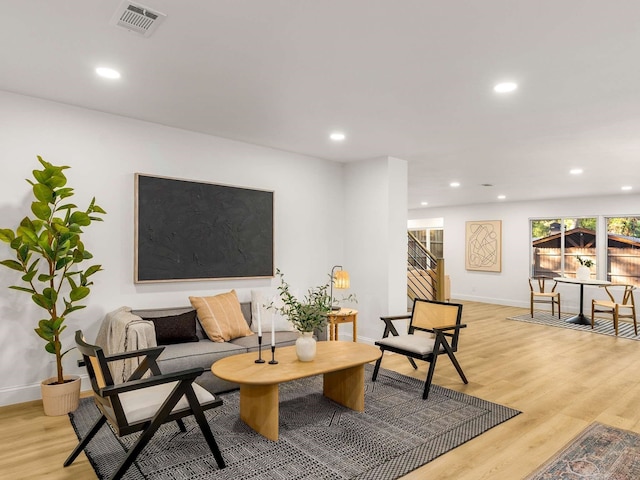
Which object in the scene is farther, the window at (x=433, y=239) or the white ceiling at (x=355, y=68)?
the window at (x=433, y=239)

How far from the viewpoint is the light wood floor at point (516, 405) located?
2.53 m

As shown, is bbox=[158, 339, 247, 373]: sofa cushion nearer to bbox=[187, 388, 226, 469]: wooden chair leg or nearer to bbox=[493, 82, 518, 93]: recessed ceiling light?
bbox=[187, 388, 226, 469]: wooden chair leg

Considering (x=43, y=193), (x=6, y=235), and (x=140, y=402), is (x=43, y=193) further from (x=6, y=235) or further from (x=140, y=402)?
(x=140, y=402)

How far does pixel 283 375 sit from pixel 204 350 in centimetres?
112

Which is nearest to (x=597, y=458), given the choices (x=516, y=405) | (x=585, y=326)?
(x=516, y=405)

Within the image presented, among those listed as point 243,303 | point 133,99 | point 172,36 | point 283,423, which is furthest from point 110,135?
point 283,423

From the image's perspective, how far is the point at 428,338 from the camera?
421 centimetres

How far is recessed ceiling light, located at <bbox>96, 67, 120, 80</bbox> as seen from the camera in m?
2.86

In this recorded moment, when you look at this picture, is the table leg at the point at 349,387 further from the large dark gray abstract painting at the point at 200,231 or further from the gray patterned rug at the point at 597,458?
the large dark gray abstract painting at the point at 200,231

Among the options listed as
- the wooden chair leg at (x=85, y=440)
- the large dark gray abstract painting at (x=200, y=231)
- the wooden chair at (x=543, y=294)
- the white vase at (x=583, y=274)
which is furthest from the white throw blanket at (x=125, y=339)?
the white vase at (x=583, y=274)

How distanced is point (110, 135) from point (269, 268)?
2.20 m

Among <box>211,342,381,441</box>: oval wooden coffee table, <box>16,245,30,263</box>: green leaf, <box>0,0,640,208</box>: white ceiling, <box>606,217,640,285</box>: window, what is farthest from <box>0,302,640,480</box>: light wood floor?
<box>606,217,640,285</box>: window

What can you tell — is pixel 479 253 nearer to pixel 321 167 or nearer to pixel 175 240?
pixel 321 167

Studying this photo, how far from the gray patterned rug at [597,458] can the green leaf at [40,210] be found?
374 centimetres
